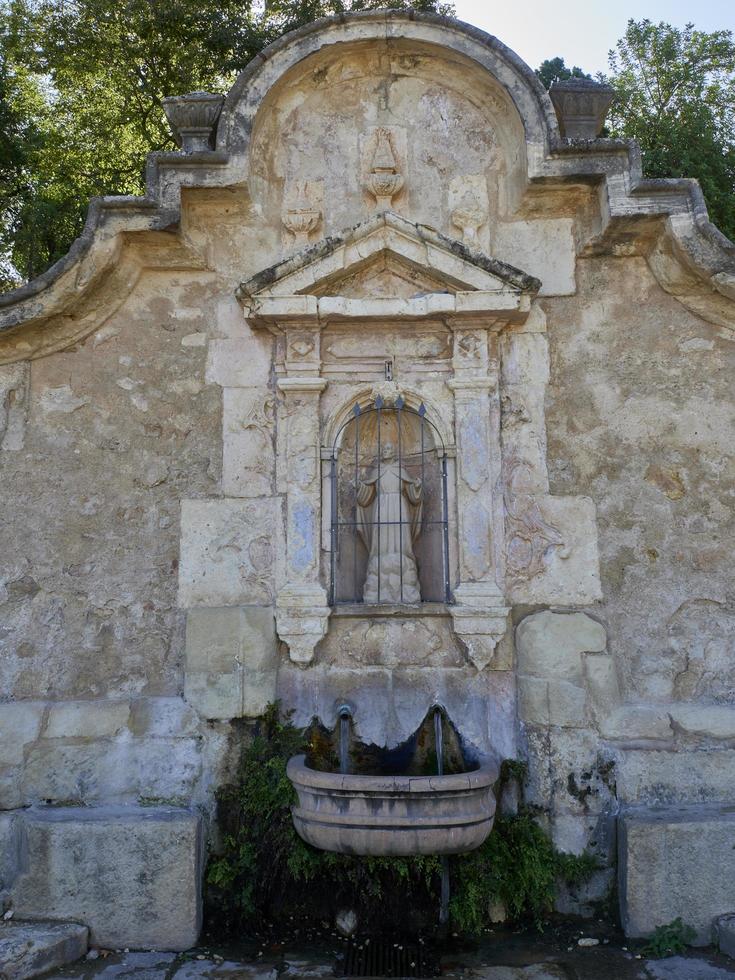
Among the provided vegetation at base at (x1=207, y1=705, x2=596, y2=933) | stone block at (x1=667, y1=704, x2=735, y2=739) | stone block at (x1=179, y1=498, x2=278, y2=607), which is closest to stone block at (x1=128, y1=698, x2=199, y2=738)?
vegetation at base at (x1=207, y1=705, x2=596, y2=933)

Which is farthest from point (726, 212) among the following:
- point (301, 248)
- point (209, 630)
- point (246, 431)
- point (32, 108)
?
point (32, 108)

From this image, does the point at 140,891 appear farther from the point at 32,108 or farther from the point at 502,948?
the point at 32,108

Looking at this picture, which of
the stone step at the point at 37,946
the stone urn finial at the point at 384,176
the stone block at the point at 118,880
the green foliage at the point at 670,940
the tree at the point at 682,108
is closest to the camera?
the stone step at the point at 37,946

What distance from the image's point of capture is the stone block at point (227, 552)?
487 cm

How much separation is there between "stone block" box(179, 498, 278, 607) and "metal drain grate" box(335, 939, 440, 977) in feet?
6.25

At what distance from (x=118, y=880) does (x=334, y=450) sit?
104 inches

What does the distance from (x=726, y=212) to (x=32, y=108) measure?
306 inches

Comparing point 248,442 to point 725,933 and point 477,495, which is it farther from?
point 725,933

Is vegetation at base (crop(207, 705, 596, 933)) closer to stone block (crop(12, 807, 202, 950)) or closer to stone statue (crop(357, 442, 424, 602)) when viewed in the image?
stone block (crop(12, 807, 202, 950))

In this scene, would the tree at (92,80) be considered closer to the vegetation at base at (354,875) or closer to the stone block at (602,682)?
the vegetation at base at (354,875)

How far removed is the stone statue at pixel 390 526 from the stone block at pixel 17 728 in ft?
6.55

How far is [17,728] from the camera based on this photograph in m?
4.66

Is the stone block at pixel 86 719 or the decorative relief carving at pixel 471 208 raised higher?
the decorative relief carving at pixel 471 208

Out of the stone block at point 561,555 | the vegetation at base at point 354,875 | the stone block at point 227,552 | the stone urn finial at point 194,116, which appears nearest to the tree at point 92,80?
the stone urn finial at point 194,116
